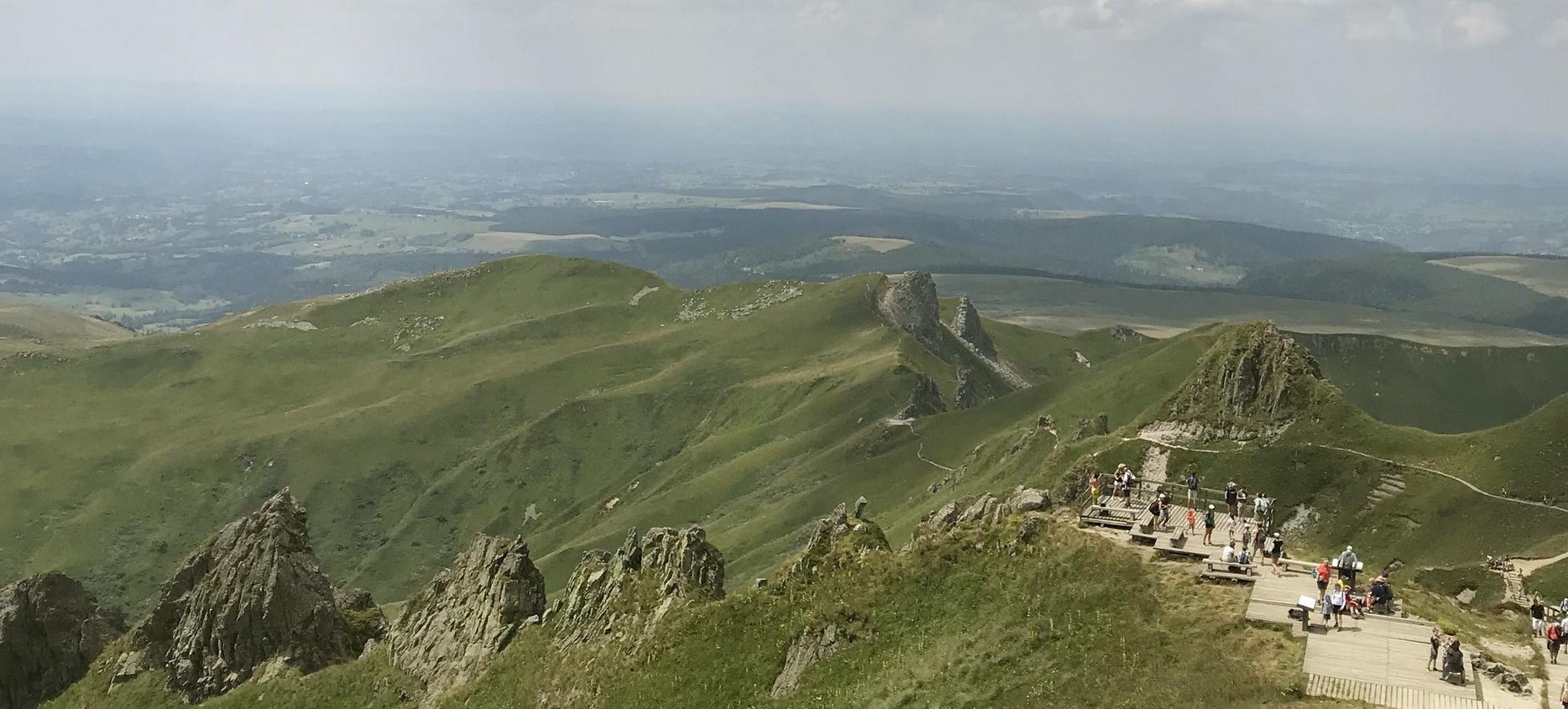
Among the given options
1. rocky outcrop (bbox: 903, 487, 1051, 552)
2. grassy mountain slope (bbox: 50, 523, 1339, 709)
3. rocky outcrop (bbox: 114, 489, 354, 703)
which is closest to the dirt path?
rocky outcrop (bbox: 903, 487, 1051, 552)

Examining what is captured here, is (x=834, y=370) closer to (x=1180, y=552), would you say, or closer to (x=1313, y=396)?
(x=1313, y=396)

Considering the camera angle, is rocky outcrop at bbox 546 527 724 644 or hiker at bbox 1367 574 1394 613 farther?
rocky outcrop at bbox 546 527 724 644

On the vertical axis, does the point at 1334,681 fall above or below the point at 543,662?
above

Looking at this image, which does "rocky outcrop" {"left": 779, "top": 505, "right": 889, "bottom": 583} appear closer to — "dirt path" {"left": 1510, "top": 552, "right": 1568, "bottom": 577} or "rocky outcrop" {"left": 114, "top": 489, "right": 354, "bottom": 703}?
"rocky outcrop" {"left": 114, "top": 489, "right": 354, "bottom": 703}

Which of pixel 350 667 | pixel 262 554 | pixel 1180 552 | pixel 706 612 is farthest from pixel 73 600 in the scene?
pixel 1180 552

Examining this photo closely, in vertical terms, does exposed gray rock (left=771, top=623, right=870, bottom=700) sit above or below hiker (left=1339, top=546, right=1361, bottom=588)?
below

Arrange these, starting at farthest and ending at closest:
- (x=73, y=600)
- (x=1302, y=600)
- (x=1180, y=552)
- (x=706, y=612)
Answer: (x=73, y=600)
(x=706, y=612)
(x=1180, y=552)
(x=1302, y=600)

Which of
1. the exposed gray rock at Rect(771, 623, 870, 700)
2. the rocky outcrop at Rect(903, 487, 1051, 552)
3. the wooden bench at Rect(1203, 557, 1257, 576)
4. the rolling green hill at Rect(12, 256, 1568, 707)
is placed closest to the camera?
the rolling green hill at Rect(12, 256, 1568, 707)
